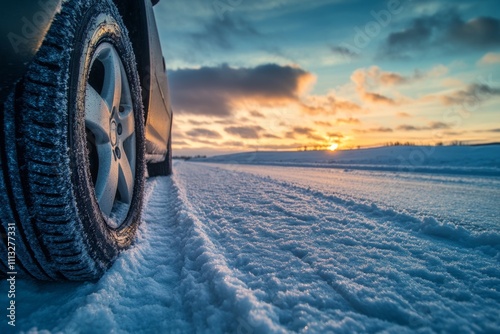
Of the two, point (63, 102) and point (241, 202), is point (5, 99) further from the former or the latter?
point (241, 202)

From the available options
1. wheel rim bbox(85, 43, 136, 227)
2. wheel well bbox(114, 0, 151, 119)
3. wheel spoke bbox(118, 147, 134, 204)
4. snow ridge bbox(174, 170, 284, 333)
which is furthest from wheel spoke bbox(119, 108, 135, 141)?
snow ridge bbox(174, 170, 284, 333)

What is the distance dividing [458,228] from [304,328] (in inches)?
58.8

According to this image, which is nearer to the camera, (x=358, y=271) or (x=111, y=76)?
(x=358, y=271)

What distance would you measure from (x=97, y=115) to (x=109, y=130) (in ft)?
0.46

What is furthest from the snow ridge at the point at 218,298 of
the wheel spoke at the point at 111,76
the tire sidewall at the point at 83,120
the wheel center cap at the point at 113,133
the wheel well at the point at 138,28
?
the wheel well at the point at 138,28

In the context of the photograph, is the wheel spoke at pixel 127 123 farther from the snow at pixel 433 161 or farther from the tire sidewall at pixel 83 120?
the snow at pixel 433 161

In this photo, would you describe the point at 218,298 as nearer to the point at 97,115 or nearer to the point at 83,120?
the point at 83,120

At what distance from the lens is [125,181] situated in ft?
5.06

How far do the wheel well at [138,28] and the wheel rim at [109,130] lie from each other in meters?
0.53

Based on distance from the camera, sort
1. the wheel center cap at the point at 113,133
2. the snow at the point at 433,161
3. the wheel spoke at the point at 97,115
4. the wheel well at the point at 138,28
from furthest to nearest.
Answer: the snow at the point at 433,161, the wheel well at the point at 138,28, the wheel center cap at the point at 113,133, the wheel spoke at the point at 97,115

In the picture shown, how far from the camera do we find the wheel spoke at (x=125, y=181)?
59.7 inches

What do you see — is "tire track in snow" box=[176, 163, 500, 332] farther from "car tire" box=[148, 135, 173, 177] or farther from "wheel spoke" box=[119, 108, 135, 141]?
"car tire" box=[148, 135, 173, 177]

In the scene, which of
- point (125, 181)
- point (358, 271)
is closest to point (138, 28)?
point (125, 181)

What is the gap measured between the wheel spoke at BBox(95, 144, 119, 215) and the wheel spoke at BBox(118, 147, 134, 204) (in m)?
0.11
